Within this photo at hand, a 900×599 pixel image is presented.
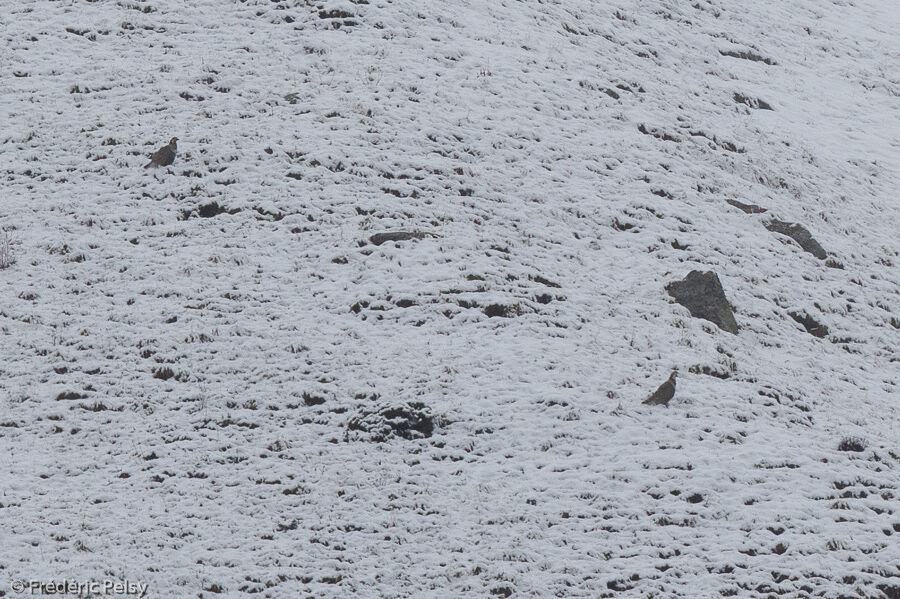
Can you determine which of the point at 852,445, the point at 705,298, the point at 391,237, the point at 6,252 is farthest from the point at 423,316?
the point at 6,252

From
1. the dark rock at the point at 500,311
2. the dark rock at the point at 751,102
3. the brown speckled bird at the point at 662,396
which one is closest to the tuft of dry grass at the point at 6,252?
the dark rock at the point at 500,311

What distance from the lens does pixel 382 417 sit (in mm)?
10828

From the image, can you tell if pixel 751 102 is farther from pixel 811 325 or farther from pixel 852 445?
pixel 852 445

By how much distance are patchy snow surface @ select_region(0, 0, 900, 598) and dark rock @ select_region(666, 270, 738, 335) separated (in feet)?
0.81

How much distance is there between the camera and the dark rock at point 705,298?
13.2 meters

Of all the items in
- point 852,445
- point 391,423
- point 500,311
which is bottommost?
point 391,423

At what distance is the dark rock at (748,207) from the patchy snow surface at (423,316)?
327mm

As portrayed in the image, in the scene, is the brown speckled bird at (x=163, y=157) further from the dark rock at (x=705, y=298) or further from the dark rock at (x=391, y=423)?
the dark rock at (x=705, y=298)

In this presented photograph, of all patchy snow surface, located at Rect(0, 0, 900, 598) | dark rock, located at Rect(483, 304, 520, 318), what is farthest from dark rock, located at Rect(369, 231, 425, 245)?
dark rock, located at Rect(483, 304, 520, 318)

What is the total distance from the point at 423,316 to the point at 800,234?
306 inches

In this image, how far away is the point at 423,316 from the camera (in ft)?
40.8

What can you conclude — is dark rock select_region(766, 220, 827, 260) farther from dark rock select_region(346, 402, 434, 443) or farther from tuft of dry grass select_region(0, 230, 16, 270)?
tuft of dry grass select_region(0, 230, 16, 270)

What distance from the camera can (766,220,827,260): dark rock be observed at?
51.8ft

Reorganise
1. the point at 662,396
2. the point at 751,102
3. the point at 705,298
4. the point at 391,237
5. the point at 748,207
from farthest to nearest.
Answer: the point at 751,102 → the point at 748,207 → the point at 391,237 → the point at 705,298 → the point at 662,396
